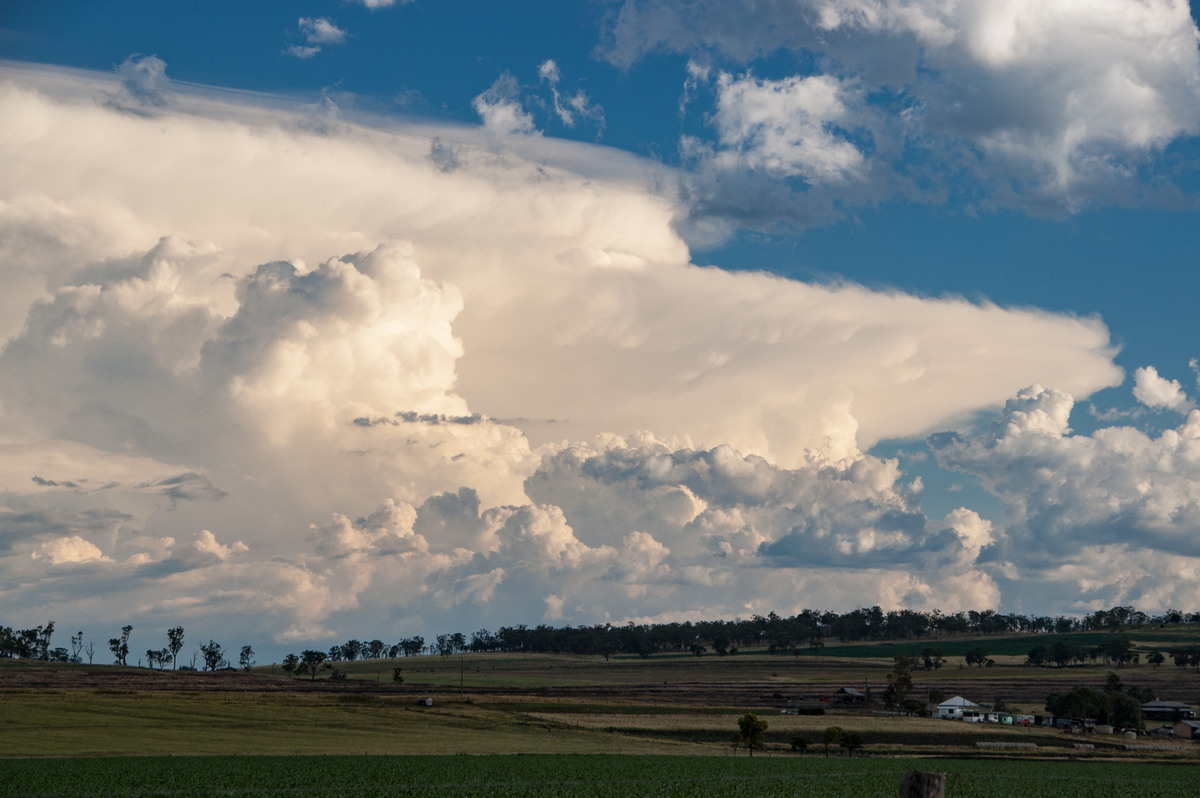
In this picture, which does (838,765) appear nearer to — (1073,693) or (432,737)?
(432,737)

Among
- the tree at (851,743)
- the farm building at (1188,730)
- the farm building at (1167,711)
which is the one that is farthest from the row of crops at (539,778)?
the farm building at (1167,711)

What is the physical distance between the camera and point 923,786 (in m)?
14.9

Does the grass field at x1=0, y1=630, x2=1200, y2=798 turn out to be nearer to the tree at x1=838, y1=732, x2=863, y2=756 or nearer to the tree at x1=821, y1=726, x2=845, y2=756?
the tree at x1=821, y1=726, x2=845, y2=756

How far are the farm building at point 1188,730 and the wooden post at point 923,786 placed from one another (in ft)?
569

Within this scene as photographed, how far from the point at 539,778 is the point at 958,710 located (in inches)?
5219

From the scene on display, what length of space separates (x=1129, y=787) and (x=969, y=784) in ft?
40.2

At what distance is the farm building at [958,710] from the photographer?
17438cm

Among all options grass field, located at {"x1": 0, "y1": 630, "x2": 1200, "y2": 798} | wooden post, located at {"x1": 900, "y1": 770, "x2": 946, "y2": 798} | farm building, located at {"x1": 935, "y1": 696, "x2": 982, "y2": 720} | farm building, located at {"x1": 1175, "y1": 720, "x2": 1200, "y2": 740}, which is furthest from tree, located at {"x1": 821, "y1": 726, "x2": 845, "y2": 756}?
wooden post, located at {"x1": 900, "y1": 770, "x2": 946, "y2": 798}

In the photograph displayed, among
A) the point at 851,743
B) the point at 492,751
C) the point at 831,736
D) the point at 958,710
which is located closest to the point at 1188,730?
the point at 958,710

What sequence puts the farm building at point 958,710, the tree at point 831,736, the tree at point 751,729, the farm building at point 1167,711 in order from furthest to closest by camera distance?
1. the farm building at point 1167,711
2. the farm building at point 958,710
3. the tree at point 831,736
4. the tree at point 751,729

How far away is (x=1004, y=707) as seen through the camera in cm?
18912

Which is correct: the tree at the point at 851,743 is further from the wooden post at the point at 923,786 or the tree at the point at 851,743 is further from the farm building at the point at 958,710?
the wooden post at the point at 923,786

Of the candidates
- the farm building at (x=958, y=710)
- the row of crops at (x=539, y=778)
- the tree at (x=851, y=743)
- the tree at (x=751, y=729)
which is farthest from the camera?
the farm building at (x=958, y=710)

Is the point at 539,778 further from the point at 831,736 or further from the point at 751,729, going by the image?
the point at 831,736
